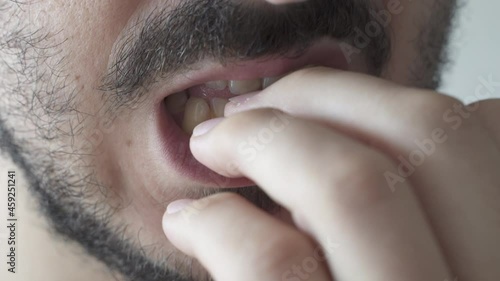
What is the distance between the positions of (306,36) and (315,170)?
177 millimetres

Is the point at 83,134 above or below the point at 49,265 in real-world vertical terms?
above

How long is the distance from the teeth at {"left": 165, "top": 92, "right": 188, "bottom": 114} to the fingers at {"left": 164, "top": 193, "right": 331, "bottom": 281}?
0.17 metres

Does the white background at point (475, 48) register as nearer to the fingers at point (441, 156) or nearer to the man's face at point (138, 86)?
the man's face at point (138, 86)

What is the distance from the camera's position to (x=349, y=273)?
0.40 metres

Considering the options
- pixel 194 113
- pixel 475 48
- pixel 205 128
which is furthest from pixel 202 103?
pixel 475 48

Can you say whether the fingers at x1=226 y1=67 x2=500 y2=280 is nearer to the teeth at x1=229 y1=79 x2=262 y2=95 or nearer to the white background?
the teeth at x1=229 y1=79 x2=262 y2=95

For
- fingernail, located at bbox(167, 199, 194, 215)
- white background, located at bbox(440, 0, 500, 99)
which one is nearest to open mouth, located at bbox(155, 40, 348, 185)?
fingernail, located at bbox(167, 199, 194, 215)

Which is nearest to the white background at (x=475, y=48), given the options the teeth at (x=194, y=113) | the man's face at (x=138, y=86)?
the man's face at (x=138, y=86)

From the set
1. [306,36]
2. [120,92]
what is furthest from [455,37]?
[120,92]

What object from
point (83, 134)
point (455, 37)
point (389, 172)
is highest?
point (83, 134)

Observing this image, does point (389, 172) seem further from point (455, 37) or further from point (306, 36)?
point (455, 37)

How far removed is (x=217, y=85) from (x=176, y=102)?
44mm

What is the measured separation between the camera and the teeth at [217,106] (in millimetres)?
590

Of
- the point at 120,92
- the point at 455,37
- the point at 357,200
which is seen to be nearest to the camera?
the point at 357,200
